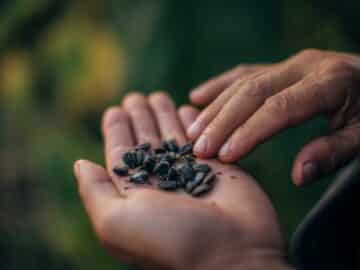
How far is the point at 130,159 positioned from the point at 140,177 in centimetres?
16

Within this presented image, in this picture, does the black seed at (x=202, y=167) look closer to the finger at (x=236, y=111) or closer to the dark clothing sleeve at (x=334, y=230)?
the finger at (x=236, y=111)

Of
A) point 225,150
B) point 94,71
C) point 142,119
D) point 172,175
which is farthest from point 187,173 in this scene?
point 94,71

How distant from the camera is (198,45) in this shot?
3.33 meters

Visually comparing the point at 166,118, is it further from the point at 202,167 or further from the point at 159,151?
the point at 202,167

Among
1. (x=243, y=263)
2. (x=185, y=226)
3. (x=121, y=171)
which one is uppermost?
(x=121, y=171)

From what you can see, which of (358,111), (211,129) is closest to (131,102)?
(211,129)

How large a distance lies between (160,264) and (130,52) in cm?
215

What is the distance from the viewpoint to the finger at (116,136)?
6.68 feet

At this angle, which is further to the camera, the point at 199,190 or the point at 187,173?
the point at 187,173

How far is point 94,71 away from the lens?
3287 millimetres

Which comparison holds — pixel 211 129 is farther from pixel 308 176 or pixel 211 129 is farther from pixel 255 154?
pixel 255 154

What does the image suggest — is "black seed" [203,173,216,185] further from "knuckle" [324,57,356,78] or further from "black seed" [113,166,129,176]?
"knuckle" [324,57,356,78]

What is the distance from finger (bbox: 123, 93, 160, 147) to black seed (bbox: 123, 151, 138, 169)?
0.25 meters

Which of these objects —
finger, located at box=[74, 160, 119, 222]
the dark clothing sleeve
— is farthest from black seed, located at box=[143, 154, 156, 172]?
the dark clothing sleeve
